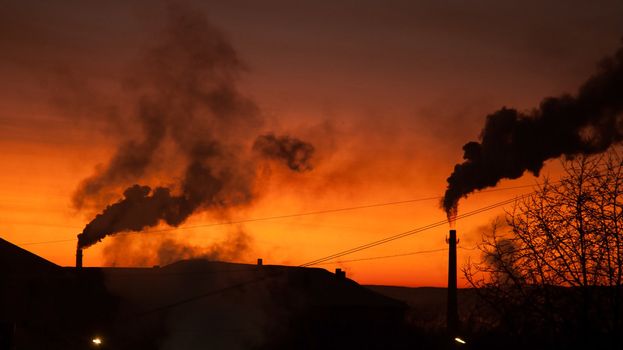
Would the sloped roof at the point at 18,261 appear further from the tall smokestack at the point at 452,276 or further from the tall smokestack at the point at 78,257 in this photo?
the tall smokestack at the point at 452,276

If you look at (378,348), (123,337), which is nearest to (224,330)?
(123,337)

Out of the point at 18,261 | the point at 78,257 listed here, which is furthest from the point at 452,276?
the point at 78,257

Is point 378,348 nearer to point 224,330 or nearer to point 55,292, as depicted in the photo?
point 224,330

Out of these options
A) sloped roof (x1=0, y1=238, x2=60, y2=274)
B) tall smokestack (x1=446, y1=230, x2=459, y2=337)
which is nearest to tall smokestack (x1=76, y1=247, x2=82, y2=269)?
sloped roof (x1=0, y1=238, x2=60, y2=274)

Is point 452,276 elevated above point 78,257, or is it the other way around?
point 78,257

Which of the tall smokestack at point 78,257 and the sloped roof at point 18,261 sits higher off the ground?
the tall smokestack at point 78,257

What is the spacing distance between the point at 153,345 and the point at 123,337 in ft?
5.04

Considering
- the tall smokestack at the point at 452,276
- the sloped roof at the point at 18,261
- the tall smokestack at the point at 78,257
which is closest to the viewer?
the tall smokestack at the point at 452,276

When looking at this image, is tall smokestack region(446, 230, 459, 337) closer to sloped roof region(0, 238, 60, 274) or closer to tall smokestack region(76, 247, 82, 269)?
sloped roof region(0, 238, 60, 274)

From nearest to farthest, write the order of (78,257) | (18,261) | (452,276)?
(452,276)
(18,261)
(78,257)

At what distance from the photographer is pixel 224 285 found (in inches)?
1678

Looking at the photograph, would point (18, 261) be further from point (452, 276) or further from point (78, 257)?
point (452, 276)

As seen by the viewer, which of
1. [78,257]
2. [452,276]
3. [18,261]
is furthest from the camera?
[78,257]

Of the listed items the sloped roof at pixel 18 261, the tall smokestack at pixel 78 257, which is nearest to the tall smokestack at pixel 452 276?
the sloped roof at pixel 18 261
